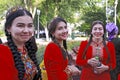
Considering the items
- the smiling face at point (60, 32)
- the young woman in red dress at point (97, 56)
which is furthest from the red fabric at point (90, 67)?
the smiling face at point (60, 32)

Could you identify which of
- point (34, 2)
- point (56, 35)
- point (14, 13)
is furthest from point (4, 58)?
point (34, 2)

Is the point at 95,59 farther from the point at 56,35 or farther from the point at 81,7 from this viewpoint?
the point at 81,7

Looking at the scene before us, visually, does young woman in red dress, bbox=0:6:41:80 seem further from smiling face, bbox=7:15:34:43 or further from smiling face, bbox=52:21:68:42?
smiling face, bbox=52:21:68:42

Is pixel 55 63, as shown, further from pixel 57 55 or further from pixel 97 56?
pixel 97 56

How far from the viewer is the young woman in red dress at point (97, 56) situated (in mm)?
5055

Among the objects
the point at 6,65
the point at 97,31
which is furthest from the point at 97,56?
the point at 6,65

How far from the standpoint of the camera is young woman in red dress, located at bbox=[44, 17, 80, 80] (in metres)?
4.04

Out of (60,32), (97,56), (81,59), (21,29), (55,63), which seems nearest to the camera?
(21,29)

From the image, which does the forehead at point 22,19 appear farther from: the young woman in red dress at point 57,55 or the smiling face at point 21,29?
the young woman in red dress at point 57,55

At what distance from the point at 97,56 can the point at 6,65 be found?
8.52 ft

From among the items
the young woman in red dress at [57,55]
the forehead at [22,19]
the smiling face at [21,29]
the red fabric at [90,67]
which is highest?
the forehead at [22,19]

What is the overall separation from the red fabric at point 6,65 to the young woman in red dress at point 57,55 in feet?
4.41

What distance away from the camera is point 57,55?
4.05 meters

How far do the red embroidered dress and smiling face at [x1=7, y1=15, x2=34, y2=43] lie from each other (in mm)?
159
